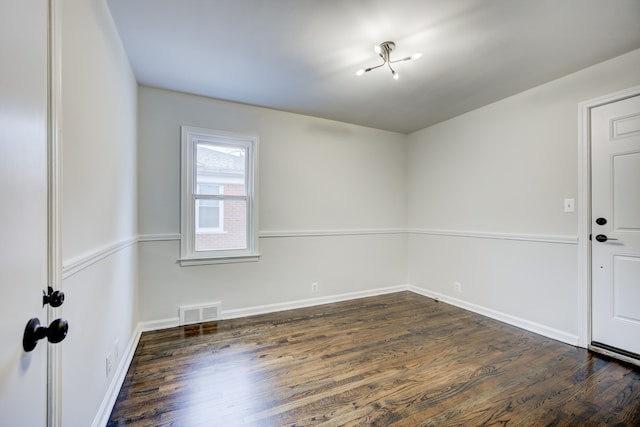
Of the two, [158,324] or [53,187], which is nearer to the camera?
[53,187]

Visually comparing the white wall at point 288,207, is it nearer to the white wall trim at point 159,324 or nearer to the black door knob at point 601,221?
the white wall trim at point 159,324

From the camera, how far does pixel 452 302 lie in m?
3.70

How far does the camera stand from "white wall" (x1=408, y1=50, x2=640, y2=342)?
260 cm

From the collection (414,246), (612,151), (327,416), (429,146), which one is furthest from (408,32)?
(414,246)

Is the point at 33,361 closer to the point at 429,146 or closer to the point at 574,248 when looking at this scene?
the point at 574,248

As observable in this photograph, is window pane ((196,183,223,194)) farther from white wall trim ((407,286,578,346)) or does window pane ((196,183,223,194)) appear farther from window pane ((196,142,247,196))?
white wall trim ((407,286,578,346))

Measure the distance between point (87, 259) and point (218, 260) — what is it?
1.85 m

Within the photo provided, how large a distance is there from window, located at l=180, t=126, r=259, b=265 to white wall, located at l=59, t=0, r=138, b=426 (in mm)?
817

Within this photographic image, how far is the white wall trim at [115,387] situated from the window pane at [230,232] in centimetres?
113

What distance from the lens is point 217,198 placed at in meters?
3.24

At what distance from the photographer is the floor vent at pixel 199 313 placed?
9.86 ft

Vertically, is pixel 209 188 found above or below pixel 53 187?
above

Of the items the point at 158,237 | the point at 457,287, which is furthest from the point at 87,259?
the point at 457,287

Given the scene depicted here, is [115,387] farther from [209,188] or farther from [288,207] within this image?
[288,207]
